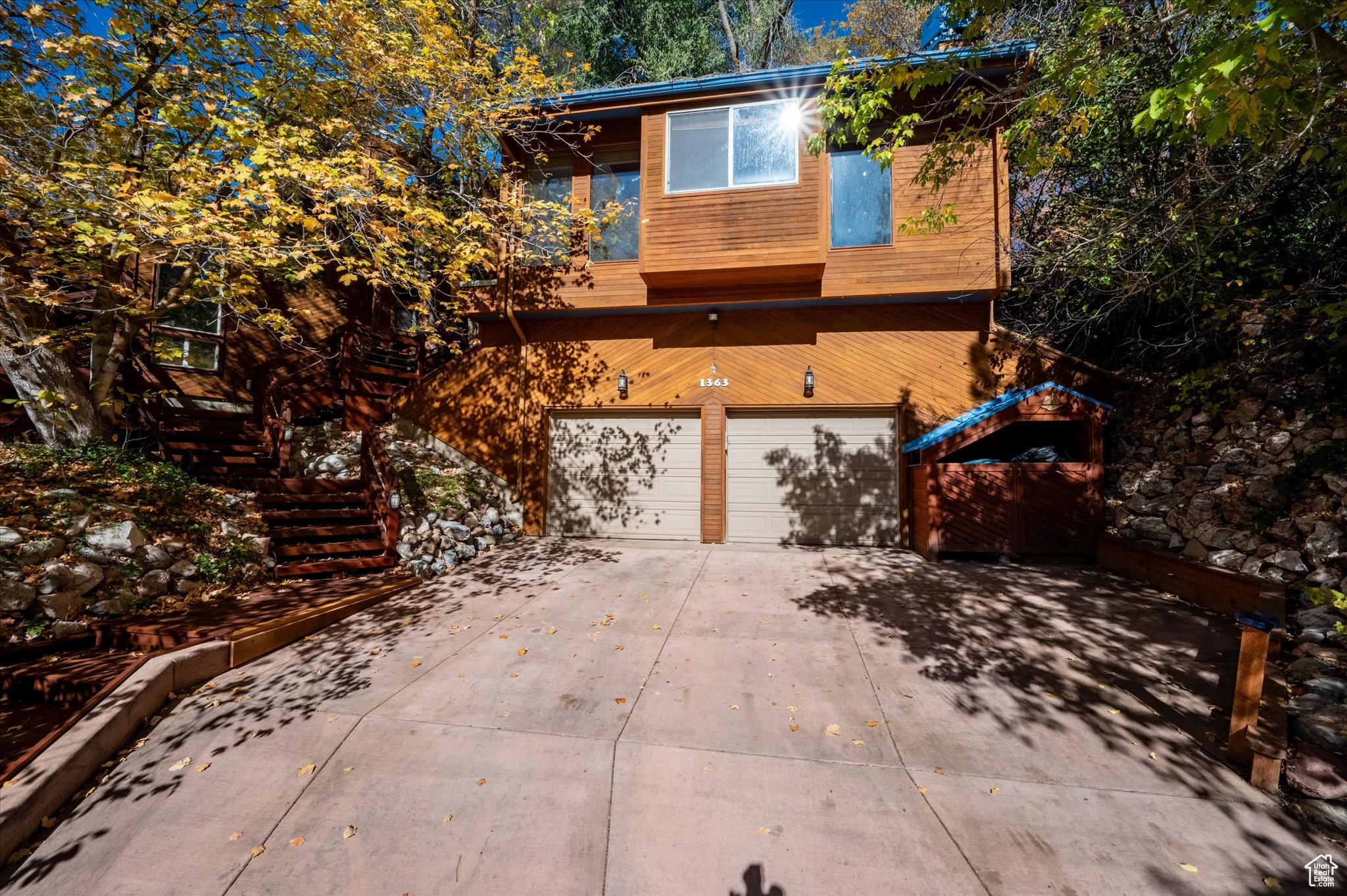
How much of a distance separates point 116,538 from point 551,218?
769 cm

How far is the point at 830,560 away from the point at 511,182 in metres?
8.93

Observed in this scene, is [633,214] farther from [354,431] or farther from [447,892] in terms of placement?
[447,892]

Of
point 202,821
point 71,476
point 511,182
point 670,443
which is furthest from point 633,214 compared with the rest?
point 202,821

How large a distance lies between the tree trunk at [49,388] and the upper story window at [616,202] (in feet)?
23.9

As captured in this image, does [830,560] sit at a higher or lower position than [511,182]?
lower

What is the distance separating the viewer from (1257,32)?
2.76 metres

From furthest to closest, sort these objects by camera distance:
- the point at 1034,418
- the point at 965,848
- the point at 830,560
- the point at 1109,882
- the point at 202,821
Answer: the point at 830,560, the point at 1034,418, the point at 202,821, the point at 965,848, the point at 1109,882

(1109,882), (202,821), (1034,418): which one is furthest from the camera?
(1034,418)

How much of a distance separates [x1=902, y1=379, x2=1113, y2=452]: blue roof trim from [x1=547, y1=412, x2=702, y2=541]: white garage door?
3.70 metres

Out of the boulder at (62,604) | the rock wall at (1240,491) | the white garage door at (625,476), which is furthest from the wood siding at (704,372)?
the boulder at (62,604)

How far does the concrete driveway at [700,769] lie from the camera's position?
2.15 m

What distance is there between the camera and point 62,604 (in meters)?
4.16

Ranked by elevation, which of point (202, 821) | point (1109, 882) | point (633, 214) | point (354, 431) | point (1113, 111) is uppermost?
point (1113, 111)

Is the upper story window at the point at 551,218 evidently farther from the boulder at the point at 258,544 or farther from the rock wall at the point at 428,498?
the boulder at the point at 258,544
